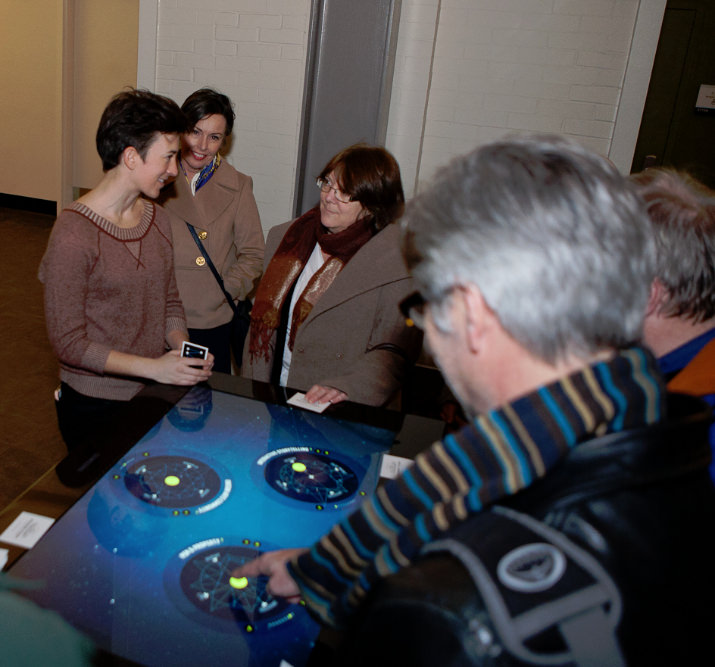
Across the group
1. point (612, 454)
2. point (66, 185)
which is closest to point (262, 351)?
point (612, 454)

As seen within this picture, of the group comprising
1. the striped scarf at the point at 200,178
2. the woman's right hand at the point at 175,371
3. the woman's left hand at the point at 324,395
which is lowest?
the woman's left hand at the point at 324,395

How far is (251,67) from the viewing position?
415 centimetres

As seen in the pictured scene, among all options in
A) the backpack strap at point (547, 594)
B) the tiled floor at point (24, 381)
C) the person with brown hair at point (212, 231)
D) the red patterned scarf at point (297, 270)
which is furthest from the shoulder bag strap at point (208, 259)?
the backpack strap at point (547, 594)

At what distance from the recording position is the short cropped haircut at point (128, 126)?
210 cm

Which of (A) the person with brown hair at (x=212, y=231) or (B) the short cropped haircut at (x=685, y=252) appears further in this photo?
(A) the person with brown hair at (x=212, y=231)

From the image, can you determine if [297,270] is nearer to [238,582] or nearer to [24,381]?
[238,582]

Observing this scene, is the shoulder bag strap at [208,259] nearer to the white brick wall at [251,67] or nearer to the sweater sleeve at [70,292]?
the sweater sleeve at [70,292]

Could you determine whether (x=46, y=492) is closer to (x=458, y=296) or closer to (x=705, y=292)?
(x=458, y=296)

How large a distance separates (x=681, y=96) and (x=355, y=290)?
3.47m

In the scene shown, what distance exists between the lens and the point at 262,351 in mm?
2537

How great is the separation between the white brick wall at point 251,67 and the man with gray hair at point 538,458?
3.62m

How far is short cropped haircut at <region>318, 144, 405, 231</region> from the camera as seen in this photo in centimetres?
228

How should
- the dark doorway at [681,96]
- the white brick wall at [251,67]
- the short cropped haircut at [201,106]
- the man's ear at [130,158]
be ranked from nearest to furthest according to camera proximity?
the man's ear at [130,158], the short cropped haircut at [201,106], the white brick wall at [251,67], the dark doorway at [681,96]

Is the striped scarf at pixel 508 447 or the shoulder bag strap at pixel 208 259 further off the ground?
the striped scarf at pixel 508 447
